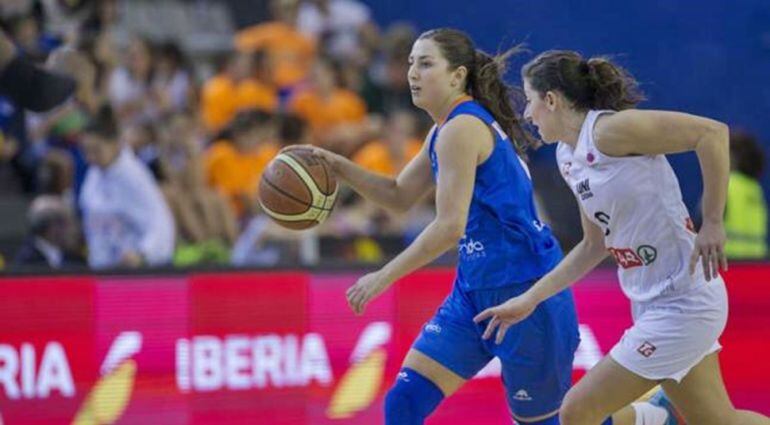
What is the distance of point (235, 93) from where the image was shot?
38.6ft

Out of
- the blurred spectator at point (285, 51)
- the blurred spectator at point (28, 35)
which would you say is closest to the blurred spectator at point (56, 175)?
the blurred spectator at point (28, 35)

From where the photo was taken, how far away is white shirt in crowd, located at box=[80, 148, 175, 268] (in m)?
9.41

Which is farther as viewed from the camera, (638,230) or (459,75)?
(459,75)

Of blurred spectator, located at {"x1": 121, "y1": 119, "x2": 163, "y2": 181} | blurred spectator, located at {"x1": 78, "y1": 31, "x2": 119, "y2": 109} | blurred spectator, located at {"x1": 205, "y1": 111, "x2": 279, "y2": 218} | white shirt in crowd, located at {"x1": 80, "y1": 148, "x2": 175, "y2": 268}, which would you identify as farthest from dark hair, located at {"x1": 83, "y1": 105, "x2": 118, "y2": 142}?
blurred spectator, located at {"x1": 205, "y1": 111, "x2": 279, "y2": 218}

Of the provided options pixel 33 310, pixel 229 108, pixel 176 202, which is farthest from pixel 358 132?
pixel 33 310

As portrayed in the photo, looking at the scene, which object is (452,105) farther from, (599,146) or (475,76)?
(599,146)

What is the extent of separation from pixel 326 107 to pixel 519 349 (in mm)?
6352

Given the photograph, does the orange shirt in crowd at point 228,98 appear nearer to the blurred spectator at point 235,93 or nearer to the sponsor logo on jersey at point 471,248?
the blurred spectator at point 235,93

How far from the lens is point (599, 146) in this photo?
5477mm

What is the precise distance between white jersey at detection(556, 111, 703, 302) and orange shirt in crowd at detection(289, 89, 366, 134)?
6.37 metres

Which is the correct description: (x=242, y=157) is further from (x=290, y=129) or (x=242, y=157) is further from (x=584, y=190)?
(x=584, y=190)

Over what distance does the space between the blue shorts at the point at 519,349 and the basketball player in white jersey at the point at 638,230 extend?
18cm

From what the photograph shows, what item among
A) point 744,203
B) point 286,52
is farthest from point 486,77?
point 286,52

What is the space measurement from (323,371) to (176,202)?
264cm
